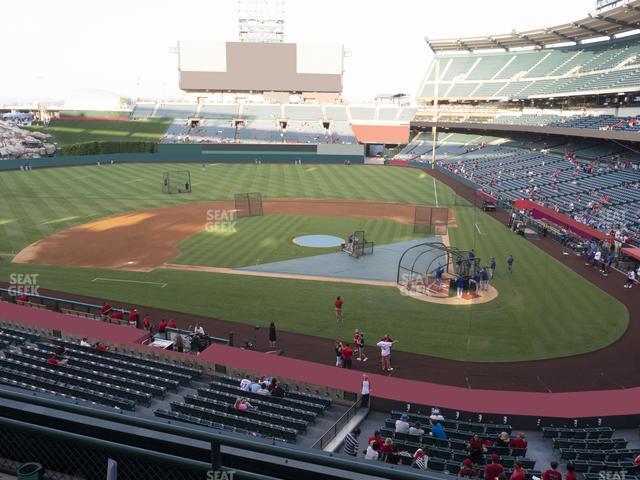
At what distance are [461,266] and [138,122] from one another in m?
81.8

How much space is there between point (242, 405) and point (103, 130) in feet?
295

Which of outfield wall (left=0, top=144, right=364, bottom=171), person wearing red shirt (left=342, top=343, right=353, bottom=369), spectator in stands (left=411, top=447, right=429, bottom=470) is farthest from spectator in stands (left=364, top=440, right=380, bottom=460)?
outfield wall (left=0, top=144, right=364, bottom=171)

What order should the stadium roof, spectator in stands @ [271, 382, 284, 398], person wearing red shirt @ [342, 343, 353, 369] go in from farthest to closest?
the stadium roof < person wearing red shirt @ [342, 343, 353, 369] < spectator in stands @ [271, 382, 284, 398]

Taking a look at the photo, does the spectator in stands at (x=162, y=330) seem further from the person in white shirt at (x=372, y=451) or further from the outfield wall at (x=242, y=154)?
the outfield wall at (x=242, y=154)

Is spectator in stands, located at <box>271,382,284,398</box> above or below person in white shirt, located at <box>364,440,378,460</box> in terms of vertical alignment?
below

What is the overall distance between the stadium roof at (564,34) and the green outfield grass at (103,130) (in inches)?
2212

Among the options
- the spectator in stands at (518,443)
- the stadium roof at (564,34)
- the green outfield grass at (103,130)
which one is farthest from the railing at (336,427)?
the green outfield grass at (103,130)

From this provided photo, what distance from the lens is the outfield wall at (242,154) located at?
7775 cm

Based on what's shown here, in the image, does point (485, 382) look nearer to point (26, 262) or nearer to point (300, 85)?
point (26, 262)

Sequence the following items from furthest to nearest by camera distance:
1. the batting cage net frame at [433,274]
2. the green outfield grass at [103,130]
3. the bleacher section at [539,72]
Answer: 1. the green outfield grass at [103,130]
2. the bleacher section at [539,72]
3. the batting cage net frame at [433,274]

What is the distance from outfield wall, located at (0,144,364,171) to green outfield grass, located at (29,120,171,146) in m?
8.94

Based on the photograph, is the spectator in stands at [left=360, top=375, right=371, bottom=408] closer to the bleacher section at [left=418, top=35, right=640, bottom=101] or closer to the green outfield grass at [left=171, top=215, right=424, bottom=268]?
the green outfield grass at [left=171, top=215, right=424, bottom=268]

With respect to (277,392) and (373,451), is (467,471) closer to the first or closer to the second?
(373,451)

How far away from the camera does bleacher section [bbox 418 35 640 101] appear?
5914 cm
